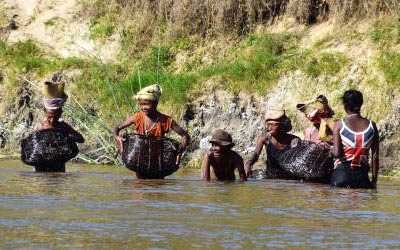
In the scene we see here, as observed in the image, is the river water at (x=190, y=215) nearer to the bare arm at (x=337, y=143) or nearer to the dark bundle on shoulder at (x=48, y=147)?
the bare arm at (x=337, y=143)

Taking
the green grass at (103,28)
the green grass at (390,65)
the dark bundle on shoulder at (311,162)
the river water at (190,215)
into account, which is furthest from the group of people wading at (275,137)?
the green grass at (103,28)

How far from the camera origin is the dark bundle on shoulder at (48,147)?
46.2 ft

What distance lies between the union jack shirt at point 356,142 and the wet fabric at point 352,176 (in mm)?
94

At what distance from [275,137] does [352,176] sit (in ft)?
7.02

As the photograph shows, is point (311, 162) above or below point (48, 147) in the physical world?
below

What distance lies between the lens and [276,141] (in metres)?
13.6

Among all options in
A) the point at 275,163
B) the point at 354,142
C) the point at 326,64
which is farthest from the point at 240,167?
the point at 326,64

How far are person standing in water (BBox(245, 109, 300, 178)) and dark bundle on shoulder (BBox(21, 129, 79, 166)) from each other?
8.17 feet

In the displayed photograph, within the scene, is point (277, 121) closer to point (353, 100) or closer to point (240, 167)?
point (240, 167)

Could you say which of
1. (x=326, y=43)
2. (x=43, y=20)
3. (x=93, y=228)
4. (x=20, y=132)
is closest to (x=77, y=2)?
(x=43, y=20)

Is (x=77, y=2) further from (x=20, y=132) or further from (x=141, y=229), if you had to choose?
(x=141, y=229)

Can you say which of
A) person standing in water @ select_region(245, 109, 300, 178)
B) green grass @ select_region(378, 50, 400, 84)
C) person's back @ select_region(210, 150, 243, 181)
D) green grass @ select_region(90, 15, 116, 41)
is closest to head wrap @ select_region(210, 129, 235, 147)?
person's back @ select_region(210, 150, 243, 181)

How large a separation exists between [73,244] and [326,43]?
1204 centimetres

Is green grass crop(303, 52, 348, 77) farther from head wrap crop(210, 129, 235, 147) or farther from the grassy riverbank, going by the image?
head wrap crop(210, 129, 235, 147)
